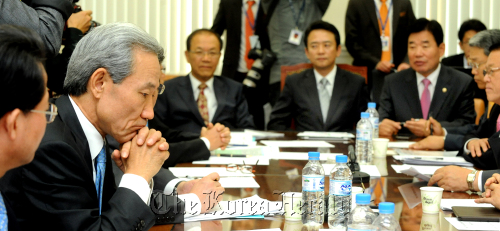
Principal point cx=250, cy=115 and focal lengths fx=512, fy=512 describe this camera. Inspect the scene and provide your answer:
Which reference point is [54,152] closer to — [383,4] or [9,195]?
[9,195]

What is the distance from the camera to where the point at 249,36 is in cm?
546

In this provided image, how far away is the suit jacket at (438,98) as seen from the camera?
401cm

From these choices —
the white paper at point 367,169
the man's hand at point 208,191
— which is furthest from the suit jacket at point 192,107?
the man's hand at point 208,191

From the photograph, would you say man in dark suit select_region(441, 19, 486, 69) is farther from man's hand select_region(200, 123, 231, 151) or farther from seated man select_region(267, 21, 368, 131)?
man's hand select_region(200, 123, 231, 151)

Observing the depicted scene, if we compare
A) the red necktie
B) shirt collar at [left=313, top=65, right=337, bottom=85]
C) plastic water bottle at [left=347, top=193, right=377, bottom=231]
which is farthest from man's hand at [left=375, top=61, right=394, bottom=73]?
plastic water bottle at [left=347, top=193, right=377, bottom=231]

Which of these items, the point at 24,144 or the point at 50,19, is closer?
the point at 24,144

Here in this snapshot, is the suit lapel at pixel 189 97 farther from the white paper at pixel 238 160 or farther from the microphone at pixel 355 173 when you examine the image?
the microphone at pixel 355 173

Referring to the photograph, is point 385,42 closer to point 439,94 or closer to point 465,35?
point 465,35

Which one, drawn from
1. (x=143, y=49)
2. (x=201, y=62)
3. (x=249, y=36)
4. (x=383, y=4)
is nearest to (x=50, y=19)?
(x=143, y=49)

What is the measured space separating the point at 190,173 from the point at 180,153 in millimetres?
324

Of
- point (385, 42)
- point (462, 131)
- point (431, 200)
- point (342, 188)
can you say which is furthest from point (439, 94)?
point (342, 188)

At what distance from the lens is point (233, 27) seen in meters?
5.44

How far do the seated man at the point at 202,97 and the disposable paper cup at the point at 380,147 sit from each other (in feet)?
5.34

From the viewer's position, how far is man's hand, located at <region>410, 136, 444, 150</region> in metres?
3.03
